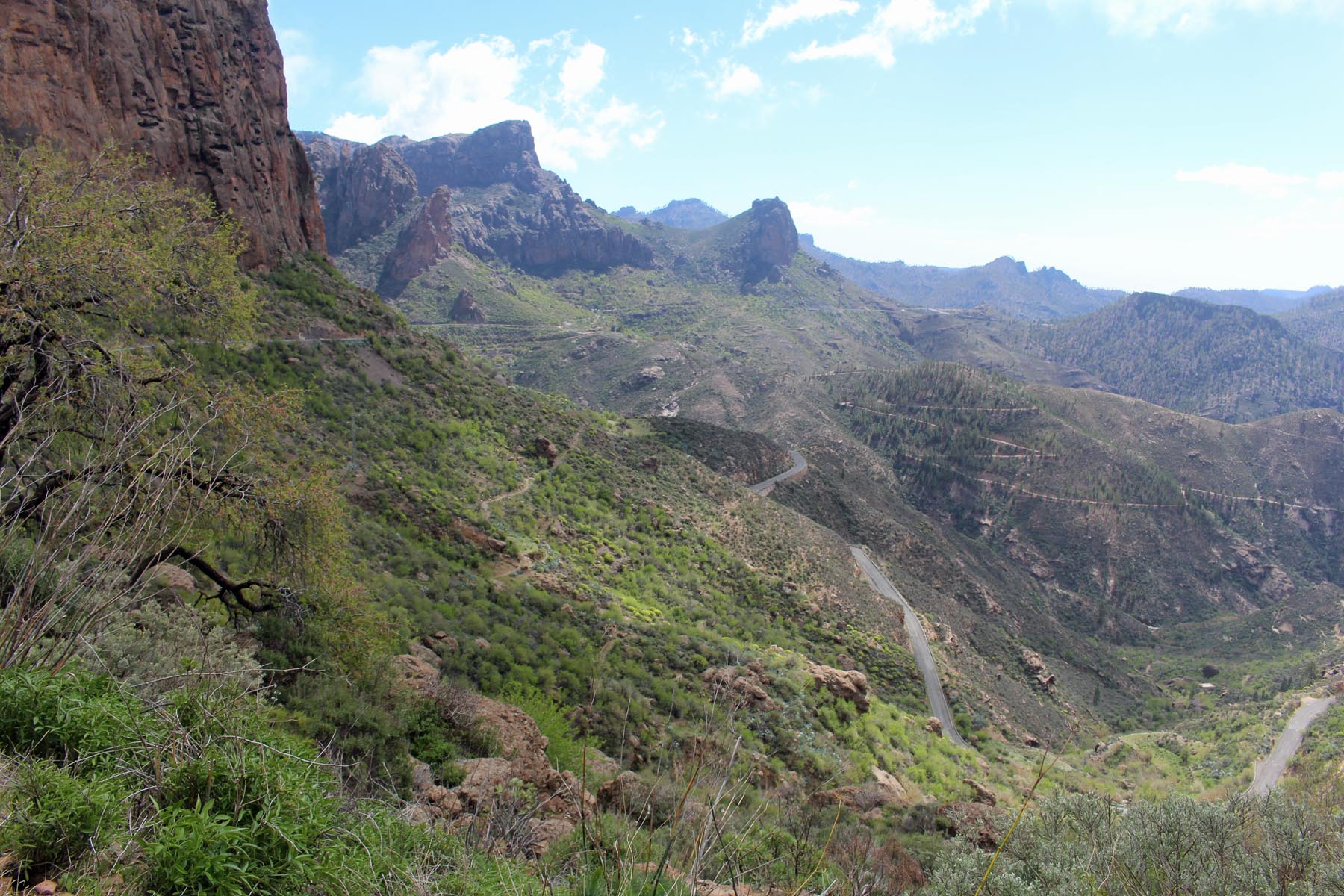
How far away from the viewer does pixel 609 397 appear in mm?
97250

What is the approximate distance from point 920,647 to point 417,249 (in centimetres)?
12431

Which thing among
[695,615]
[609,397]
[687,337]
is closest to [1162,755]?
[695,615]

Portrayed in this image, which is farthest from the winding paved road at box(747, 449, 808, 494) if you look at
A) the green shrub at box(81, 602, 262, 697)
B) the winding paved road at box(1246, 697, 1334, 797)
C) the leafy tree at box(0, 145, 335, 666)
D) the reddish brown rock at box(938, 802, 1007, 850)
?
the green shrub at box(81, 602, 262, 697)

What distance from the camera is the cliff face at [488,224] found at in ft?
430

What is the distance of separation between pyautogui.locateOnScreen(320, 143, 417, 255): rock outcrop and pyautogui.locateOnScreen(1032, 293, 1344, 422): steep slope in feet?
590

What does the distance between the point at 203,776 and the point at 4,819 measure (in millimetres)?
704

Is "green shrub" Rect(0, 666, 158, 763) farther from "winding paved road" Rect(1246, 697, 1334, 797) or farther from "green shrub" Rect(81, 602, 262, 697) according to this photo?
"winding paved road" Rect(1246, 697, 1334, 797)

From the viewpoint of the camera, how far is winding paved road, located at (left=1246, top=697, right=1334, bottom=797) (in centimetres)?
2591

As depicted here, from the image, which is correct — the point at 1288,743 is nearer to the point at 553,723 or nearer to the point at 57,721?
the point at 553,723

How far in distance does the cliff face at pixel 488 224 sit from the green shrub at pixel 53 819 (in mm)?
134445

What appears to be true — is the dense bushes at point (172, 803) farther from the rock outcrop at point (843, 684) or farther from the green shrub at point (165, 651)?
the rock outcrop at point (843, 684)

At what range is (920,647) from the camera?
3397 cm

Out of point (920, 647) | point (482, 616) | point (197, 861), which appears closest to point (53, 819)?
point (197, 861)

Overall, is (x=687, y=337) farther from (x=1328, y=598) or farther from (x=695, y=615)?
(x=695, y=615)
